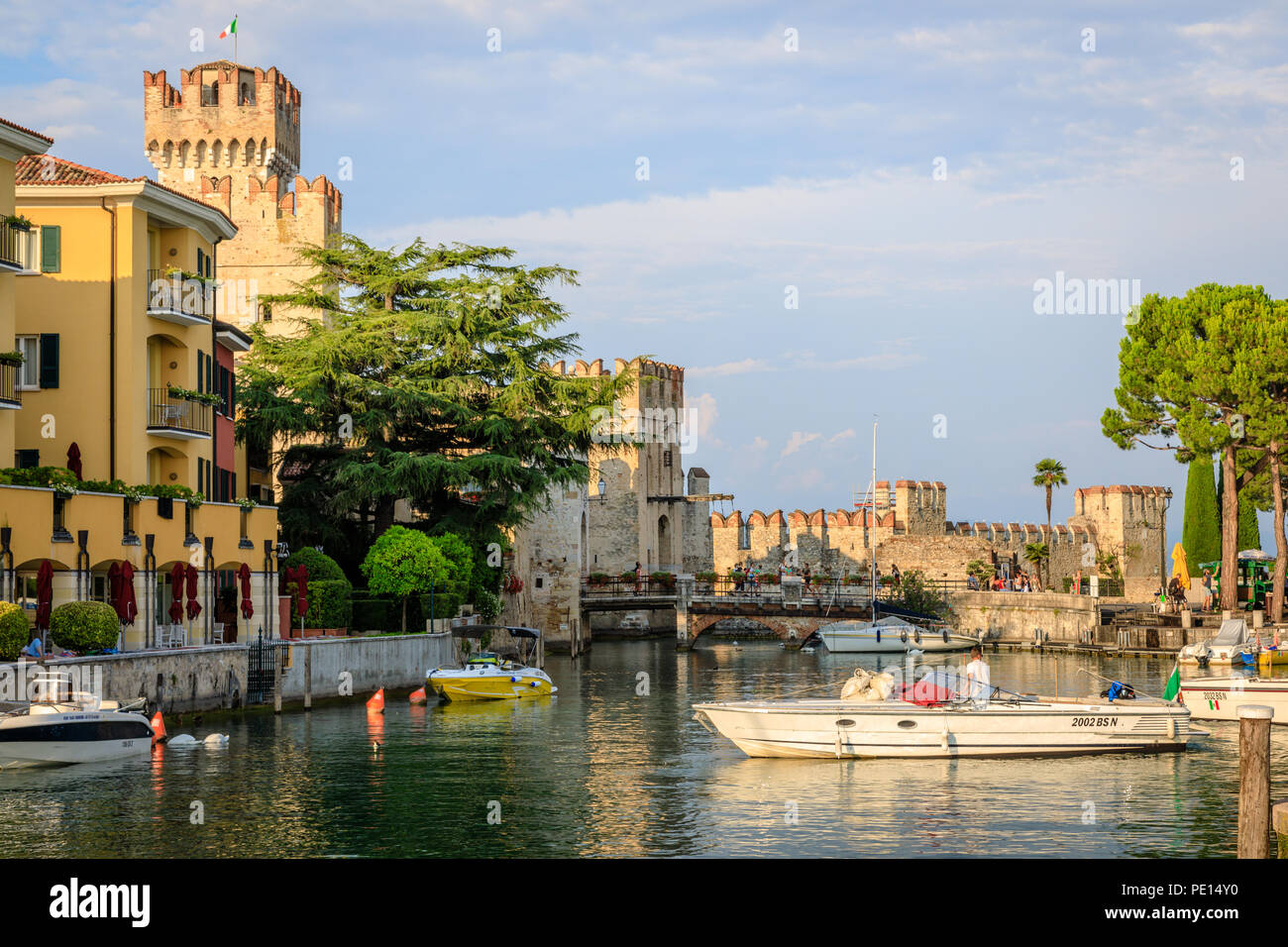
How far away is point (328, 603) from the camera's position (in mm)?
37125

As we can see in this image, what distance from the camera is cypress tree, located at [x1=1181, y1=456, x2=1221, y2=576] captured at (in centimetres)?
6203

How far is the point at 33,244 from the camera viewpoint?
31.2m

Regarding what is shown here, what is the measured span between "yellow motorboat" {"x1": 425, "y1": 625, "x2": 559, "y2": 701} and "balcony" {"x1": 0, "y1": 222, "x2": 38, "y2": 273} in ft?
43.5

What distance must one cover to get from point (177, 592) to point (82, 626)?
14.5 feet

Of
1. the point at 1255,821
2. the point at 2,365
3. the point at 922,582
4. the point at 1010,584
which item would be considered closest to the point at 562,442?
the point at 2,365

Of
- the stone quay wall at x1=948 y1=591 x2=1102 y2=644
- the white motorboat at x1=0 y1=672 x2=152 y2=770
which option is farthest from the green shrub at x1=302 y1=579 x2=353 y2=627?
the stone quay wall at x1=948 y1=591 x2=1102 y2=644

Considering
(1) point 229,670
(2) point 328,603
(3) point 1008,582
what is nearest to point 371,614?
(2) point 328,603

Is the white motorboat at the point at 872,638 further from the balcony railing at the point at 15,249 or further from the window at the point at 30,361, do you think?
the balcony railing at the point at 15,249

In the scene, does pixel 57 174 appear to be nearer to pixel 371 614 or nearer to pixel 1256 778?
pixel 371 614

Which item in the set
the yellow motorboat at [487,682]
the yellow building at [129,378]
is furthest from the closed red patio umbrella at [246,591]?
the yellow motorboat at [487,682]

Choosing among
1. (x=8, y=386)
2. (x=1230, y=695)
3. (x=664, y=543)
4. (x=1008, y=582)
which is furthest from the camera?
(x=664, y=543)

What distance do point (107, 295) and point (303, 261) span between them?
936 inches

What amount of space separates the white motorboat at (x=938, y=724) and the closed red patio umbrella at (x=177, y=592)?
11331 millimetres

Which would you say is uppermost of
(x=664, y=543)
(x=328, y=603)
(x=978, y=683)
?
(x=664, y=543)
